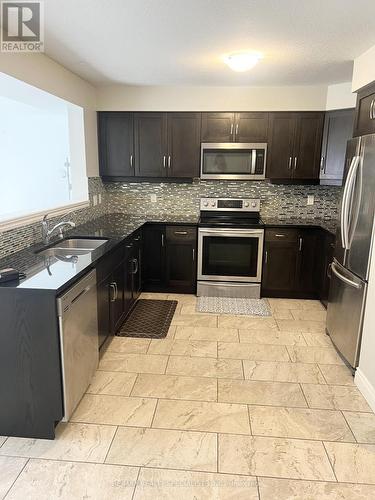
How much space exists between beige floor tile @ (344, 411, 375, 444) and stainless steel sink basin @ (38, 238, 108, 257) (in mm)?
A: 2325

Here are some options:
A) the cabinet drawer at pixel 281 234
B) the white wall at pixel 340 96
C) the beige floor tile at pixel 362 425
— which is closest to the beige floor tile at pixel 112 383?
the beige floor tile at pixel 362 425

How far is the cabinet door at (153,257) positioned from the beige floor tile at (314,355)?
1.84m

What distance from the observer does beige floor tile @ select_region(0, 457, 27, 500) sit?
69.2 inches

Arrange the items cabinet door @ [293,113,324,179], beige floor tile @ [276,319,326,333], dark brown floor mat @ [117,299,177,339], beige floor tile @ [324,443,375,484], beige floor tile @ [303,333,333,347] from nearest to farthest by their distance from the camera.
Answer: beige floor tile @ [324,443,375,484] → beige floor tile @ [303,333,333,347] → dark brown floor mat @ [117,299,177,339] → beige floor tile @ [276,319,326,333] → cabinet door @ [293,113,324,179]

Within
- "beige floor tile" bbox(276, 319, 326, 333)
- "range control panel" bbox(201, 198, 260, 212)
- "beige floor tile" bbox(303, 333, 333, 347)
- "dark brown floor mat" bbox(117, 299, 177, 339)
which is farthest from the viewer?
"range control panel" bbox(201, 198, 260, 212)

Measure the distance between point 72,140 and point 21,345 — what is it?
2741 millimetres

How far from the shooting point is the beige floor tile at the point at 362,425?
2117mm

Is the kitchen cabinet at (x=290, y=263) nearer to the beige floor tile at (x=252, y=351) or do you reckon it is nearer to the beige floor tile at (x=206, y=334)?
the beige floor tile at (x=206, y=334)

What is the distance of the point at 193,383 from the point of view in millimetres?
2633

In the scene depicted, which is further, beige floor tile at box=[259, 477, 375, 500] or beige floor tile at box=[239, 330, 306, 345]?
beige floor tile at box=[239, 330, 306, 345]

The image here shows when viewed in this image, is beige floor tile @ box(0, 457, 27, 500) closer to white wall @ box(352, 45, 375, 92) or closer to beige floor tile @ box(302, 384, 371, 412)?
beige floor tile @ box(302, 384, 371, 412)

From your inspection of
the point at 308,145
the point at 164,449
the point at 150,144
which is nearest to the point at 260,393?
the point at 164,449

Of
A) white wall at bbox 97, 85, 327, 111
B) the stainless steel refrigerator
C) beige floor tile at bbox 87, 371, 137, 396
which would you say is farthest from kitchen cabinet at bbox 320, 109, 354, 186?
beige floor tile at bbox 87, 371, 137, 396

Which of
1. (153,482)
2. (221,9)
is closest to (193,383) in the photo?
(153,482)
